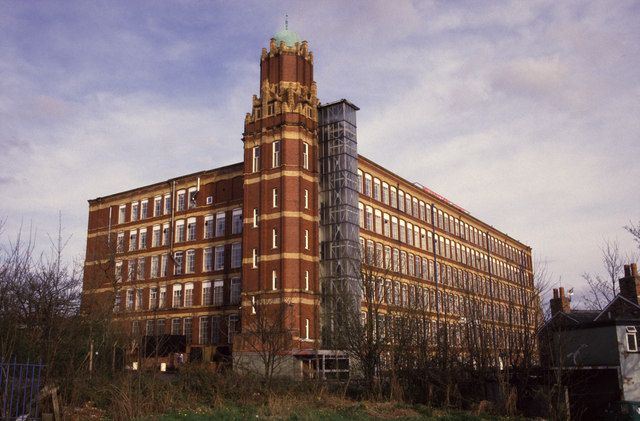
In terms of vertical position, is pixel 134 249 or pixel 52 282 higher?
pixel 134 249

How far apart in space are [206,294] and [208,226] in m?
5.98

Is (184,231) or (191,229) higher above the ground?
(191,229)

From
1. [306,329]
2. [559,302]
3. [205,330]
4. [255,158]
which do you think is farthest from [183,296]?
[559,302]

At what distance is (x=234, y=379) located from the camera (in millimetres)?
23281

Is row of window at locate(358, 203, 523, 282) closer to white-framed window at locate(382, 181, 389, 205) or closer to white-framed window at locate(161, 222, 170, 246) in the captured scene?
white-framed window at locate(382, 181, 389, 205)

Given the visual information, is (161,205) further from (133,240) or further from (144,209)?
(133,240)

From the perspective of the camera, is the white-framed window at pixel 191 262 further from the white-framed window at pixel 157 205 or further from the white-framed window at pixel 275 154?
the white-framed window at pixel 275 154

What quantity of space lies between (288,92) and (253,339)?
1906 cm

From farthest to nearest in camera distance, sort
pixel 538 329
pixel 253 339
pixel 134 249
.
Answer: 1. pixel 134 249
2. pixel 253 339
3. pixel 538 329

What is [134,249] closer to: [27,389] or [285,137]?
[285,137]

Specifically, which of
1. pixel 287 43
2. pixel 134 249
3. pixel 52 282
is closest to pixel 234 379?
pixel 52 282

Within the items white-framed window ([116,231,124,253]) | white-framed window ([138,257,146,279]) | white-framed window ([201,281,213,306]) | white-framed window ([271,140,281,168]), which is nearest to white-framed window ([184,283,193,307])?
white-framed window ([201,281,213,306])

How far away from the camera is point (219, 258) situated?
54.8 m

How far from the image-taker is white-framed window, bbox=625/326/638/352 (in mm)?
31297
